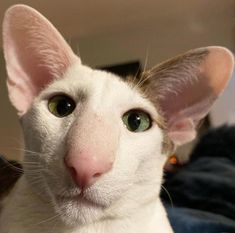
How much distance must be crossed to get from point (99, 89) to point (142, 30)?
8.40 feet

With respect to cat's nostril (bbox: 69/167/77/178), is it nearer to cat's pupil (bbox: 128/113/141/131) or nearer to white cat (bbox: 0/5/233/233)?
white cat (bbox: 0/5/233/233)

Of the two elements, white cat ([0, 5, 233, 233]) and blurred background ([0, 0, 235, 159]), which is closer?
white cat ([0, 5, 233, 233])

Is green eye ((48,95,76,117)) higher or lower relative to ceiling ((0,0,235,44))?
higher

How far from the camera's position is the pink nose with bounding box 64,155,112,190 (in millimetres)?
588

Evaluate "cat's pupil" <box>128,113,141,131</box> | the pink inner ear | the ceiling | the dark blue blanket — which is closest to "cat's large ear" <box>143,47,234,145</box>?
the pink inner ear

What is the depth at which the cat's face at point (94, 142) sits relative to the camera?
0.62 metres

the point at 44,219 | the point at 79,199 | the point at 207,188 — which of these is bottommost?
the point at 207,188

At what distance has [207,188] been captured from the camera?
1.39m

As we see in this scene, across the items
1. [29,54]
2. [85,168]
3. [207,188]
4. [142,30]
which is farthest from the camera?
[142,30]

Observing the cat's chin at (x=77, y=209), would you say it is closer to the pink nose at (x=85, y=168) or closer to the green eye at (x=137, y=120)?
the pink nose at (x=85, y=168)

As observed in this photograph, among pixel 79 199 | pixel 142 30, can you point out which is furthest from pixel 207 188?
pixel 142 30

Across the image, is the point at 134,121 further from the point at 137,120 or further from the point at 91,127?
the point at 91,127

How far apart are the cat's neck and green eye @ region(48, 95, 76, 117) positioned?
15cm

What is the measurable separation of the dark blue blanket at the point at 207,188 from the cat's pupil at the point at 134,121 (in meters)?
0.52
